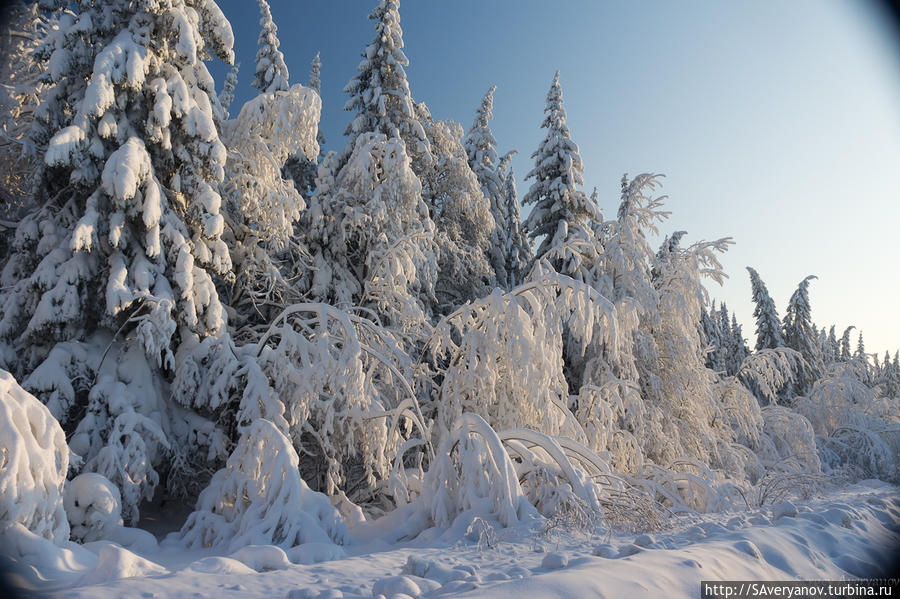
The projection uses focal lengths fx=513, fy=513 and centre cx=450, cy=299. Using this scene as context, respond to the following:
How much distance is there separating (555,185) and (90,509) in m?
15.6

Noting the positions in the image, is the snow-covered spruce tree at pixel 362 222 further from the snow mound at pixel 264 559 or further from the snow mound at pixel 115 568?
the snow mound at pixel 115 568

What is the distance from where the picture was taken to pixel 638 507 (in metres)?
6.34

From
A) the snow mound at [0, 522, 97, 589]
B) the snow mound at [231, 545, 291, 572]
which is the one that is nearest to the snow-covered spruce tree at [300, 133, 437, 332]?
the snow mound at [231, 545, 291, 572]

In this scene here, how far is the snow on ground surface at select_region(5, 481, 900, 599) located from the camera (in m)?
3.47

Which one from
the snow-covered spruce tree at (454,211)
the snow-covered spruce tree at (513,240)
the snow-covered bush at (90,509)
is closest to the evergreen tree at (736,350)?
the snow-covered spruce tree at (513,240)

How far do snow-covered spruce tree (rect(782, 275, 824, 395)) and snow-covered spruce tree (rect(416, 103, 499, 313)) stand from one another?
90.7 ft

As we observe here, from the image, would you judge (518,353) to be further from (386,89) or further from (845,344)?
(845,344)

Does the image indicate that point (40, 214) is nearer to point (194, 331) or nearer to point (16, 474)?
point (194, 331)

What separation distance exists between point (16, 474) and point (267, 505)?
8.27ft

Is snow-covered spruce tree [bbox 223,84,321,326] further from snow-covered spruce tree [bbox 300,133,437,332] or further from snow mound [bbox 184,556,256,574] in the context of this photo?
snow mound [bbox 184,556,256,574]

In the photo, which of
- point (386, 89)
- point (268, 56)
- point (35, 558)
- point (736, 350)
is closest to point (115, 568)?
point (35, 558)

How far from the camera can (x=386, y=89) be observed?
1677 centimetres

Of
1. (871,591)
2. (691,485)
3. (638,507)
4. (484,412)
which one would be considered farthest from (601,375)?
(871,591)

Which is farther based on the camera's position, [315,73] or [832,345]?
[832,345]
